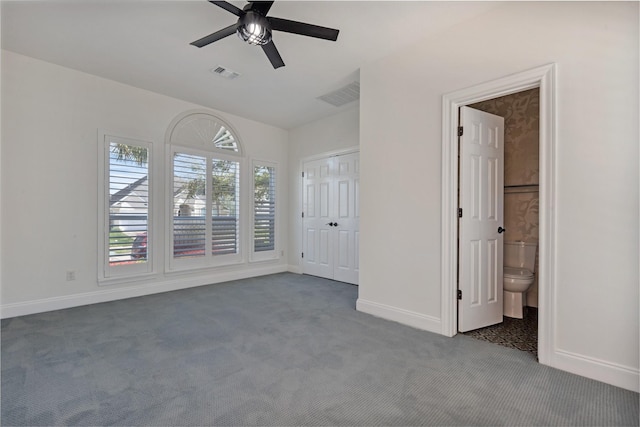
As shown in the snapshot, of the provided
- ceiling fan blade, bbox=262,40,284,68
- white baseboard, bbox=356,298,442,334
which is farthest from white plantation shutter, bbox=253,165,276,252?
ceiling fan blade, bbox=262,40,284,68

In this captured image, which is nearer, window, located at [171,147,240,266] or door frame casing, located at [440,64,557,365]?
door frame casing, located at [440,64,557,365]

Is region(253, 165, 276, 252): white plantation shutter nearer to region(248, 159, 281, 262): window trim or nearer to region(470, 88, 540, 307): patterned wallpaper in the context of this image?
region(248, 159, 281, 262): window trim

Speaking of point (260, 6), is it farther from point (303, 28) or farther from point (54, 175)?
point (54, 175)

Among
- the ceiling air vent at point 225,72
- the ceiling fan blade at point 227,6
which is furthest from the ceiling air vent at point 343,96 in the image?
the ceiling fan blade at point 227,6

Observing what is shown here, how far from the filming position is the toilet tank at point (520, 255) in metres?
3.29

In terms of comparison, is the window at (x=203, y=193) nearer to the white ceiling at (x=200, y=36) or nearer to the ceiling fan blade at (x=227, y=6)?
the white ceiling at (x=200, y=36)

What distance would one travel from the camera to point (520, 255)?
3357mm

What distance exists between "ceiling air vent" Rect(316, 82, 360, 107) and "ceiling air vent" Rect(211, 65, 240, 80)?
118 centimetres

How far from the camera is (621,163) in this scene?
183 centimetres

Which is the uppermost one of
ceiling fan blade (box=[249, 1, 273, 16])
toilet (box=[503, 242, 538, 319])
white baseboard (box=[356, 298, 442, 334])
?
ceiling fan blade (box=[249, 1, 273, 16])

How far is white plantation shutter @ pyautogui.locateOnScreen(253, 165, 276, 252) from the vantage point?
206 inches

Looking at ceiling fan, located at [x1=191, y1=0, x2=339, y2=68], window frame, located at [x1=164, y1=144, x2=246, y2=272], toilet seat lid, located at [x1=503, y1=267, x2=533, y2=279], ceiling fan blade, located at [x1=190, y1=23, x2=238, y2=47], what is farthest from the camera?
window frame, located at [x1=164, y1=144, x2=246, y2=272]

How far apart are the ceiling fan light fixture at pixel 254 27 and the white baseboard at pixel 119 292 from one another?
11.1 ft

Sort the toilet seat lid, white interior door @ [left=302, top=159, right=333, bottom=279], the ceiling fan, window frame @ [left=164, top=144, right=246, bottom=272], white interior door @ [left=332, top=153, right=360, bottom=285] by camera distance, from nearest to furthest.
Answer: the ceiling fan < the toilet seat lid < window frame @ [left=164, top=144, right=246, bottom=272] < white interior door @ [left=332, top=153, right=360, bottom=285] < white interior door @ [left=302, top=159, right=333, bottom=279]
